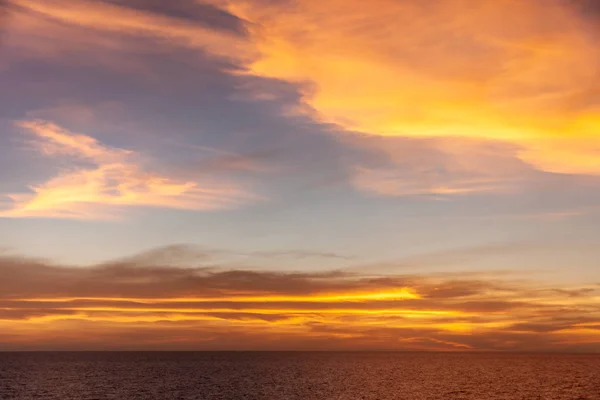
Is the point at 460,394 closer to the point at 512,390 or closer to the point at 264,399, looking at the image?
the point at 512,390

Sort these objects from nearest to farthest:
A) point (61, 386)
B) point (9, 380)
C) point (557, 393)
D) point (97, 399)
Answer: point (97, 399) → point (557, 393) → point (61, 386) → point (9, 380)

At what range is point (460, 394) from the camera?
132 metres

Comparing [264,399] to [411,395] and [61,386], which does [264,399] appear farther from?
[61,386]

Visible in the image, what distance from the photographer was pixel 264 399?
119125 millimetres

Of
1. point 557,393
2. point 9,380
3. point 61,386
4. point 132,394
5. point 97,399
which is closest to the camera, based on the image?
point 97,399

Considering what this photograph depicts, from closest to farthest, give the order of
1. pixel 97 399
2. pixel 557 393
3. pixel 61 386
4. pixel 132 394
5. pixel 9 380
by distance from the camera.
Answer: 1. pixel 97 399
2. pixel 132 394
3. pixel 557 393
4. pixel 61 386
5. pixel 9 380

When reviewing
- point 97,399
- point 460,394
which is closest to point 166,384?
point 97,399

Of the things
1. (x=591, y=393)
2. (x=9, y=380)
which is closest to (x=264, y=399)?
(x=591, y=393)

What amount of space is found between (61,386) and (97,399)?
1427 inches

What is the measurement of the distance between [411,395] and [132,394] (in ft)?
194

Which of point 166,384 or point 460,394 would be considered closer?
point 460,394

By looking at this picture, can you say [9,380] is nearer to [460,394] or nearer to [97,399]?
[97,399]

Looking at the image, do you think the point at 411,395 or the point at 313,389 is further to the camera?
the point at 313,389

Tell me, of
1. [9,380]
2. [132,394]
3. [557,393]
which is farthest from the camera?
[9,380]
